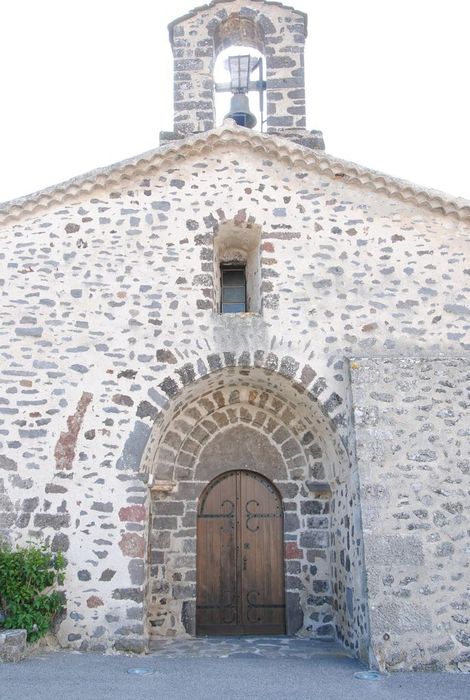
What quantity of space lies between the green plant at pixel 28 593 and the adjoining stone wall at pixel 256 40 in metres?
5.77

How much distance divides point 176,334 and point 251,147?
8.19 ft

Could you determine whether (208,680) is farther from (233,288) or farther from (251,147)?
(251,147)

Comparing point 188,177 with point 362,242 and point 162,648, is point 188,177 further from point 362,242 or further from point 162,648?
point 162,648

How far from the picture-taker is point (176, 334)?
7.09 meters

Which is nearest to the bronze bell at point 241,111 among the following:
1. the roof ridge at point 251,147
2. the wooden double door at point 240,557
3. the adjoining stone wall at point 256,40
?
the adjoining stone wall at point 256,40

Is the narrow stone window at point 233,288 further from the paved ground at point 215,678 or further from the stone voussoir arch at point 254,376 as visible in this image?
the paved ground at point 215,678

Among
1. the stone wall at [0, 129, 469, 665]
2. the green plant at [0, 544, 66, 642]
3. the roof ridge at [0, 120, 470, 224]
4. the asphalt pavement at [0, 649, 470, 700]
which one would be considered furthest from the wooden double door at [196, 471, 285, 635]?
the roof ridge at [0, 120, 470, 224]

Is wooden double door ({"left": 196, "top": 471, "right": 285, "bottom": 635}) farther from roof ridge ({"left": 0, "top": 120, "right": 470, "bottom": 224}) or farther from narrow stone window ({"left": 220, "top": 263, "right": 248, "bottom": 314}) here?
roof ridge ({"left": 0, "top": 120, "right": 470, "bottom": 224})

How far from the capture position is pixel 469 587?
6.05m

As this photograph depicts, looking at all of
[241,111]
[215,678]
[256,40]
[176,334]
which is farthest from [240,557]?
[256,40]

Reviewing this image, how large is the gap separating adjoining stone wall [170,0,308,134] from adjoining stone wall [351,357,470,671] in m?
3.99

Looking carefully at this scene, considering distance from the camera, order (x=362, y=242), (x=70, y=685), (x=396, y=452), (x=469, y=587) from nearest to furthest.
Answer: (x=70, y=685), (x=469, y=587), (x=396, y=452), (x=362, y=242)

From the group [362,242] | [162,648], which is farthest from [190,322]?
[162,648]

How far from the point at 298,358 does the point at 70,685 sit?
3.70 metres
